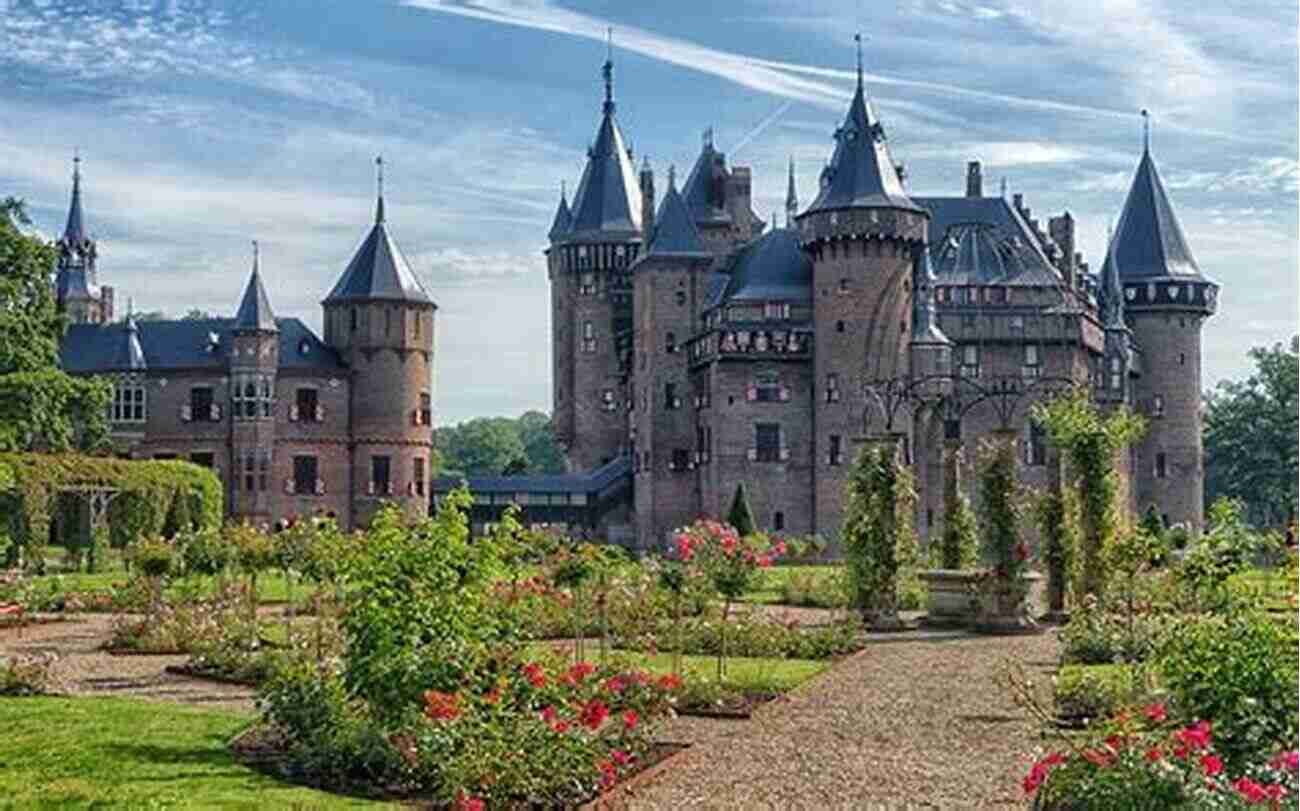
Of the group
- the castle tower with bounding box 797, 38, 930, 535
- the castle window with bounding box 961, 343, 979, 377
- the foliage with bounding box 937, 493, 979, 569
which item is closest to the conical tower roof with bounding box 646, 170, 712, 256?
the castle tower with bounding box 797, 38, 930, 535

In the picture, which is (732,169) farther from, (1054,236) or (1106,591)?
(1106,591)

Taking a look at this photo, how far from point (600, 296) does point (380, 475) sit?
44.9ft

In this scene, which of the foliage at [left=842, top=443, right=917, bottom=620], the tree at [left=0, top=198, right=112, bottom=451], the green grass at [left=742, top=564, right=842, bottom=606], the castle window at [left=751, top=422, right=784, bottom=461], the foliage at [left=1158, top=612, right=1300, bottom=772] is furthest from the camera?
the castle window at [left=751, top=422, right=784, bottom=461]

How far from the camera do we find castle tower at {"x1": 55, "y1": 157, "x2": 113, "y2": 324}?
83062 mm

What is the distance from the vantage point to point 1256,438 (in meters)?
78.6

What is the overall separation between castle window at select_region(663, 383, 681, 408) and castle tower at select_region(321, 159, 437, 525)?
9615 millimetres

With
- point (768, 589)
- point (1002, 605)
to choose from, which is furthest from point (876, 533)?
point (768, 589)

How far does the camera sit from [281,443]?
207ft

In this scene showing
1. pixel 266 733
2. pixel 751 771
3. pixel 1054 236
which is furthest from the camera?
pixel 1054 236

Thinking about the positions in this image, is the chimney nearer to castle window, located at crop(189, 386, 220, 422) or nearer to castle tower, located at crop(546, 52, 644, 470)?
castle tower, located at crop(546, 52, 644, 470)

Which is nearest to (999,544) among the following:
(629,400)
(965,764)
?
(965,764)

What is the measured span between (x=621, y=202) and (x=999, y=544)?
4714 centimetres

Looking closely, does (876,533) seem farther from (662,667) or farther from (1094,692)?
(1094,692)

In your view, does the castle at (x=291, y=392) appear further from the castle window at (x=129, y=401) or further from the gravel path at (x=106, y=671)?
the gravel path at (x=106, y=671)
